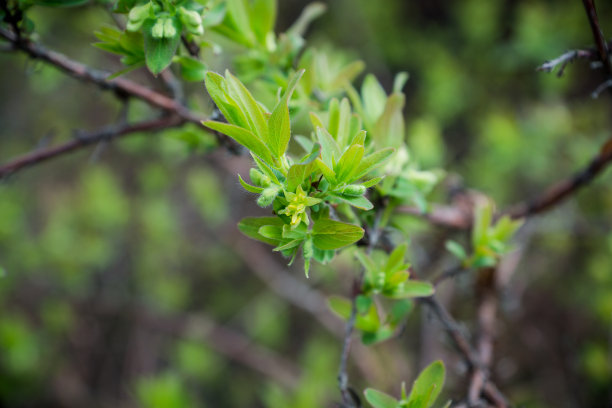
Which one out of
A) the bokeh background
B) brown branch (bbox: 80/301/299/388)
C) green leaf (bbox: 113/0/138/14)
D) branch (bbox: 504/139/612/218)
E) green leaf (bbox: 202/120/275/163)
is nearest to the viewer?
green leaf (bbox: 202/120/275/163)

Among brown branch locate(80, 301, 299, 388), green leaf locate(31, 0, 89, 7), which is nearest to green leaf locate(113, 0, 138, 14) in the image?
green leaf locate(31, 0, 89, 7)

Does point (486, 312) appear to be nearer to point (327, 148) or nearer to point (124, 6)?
point (327, 148)

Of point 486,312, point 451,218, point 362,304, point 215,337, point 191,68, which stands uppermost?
point 191,68

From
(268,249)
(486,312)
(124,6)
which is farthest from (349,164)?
(268,249)

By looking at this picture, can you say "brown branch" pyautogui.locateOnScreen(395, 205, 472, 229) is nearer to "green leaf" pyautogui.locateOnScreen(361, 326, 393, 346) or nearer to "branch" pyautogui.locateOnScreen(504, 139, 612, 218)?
"branch" pyautogui.locateOnScreen(504, 139, 612, 218)

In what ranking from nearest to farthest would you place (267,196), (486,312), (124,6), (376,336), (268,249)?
(267,196) → (124,6) → (376,336) → (486,312) → (268,249)

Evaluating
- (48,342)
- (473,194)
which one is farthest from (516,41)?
(48,342)

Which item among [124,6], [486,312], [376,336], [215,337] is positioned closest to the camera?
[124,6]
